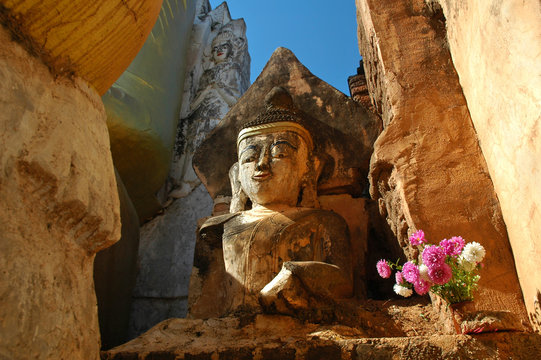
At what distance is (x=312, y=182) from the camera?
4.16m

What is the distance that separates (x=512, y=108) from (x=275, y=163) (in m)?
2.22

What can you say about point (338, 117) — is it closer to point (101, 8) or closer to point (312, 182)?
point (312, 182)

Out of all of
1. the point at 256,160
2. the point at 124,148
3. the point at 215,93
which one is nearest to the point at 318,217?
the point at 256,160

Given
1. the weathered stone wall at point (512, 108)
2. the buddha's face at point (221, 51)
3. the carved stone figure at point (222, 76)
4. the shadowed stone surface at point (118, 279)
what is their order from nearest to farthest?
the weathered stone wall at point (512, 108)
the shadowed stone surface at point (118, 279)
the carved stone figure at point (222, 76)
the buddha's face at point (221, 51)

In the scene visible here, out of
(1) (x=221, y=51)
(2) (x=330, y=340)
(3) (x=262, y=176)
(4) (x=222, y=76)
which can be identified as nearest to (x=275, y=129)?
(3) (x=262, y=176)

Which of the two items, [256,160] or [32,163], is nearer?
[32,163]

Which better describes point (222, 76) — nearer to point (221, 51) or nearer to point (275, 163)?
point (221, 51)

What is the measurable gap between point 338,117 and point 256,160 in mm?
1079

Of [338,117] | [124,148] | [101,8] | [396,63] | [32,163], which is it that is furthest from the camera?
[124,148]

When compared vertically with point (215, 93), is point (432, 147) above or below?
below

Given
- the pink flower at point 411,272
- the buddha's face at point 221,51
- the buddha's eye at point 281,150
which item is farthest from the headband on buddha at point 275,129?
the buddha's face at point 221,51

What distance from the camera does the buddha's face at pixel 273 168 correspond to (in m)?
3.94

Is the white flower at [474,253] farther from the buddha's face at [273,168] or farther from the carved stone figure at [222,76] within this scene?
the carved stone figure at [222,76]

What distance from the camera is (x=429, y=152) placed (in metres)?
2.74
